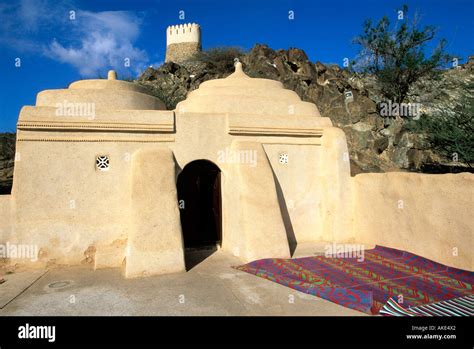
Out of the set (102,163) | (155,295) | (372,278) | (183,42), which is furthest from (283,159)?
(183,42)

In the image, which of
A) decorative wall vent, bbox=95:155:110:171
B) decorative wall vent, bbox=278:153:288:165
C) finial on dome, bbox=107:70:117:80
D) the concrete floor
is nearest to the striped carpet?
the concrete floor

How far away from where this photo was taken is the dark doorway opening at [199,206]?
830 centimetres

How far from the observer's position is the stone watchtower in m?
44.2

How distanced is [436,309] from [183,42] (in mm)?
46400

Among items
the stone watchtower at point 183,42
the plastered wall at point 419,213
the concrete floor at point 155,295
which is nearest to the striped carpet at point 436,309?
the concrete floor at point 155,295

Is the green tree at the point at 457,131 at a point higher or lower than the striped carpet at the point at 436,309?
higher

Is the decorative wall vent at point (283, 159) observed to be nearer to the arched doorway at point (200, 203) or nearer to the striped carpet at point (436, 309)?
the arched doorway at point (200, 203)

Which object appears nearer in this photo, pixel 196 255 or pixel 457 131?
pixel 196 255

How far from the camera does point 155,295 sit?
198 inches

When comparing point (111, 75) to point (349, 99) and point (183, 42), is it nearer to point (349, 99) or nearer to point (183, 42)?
point (349, 99)

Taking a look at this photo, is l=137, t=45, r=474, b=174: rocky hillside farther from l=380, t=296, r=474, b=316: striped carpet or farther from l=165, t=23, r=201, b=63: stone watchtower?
l=380, t=296, r=474, b=316: striped carpet

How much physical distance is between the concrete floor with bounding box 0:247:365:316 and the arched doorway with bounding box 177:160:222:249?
2039 mm
